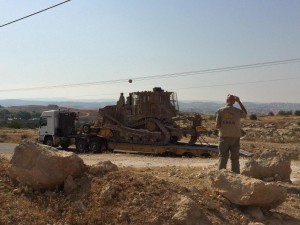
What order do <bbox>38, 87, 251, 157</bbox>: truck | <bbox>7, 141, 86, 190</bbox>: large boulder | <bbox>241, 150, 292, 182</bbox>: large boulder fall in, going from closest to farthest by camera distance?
<bbox>7, 141, 86, 190</bbox>: large boulder, <bbox>241, 150, 292, 182</bbox>: large boulder, <bbox>38, 87, 251, 157</bbox>: truck

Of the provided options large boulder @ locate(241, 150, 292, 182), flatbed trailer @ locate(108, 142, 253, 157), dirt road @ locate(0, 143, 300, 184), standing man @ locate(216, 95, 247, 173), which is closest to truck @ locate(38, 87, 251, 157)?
flatbed trailer @ locate(108, 142, 253, 157)

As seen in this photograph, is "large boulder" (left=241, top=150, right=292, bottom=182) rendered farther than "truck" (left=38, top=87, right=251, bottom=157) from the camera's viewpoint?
No

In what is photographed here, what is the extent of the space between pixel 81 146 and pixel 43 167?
18.0m

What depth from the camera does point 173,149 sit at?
23484mm

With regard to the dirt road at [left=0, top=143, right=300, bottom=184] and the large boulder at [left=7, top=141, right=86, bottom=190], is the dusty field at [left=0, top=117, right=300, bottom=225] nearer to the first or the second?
the large boulder at [left=7, top=141, right=86, bottom=190]

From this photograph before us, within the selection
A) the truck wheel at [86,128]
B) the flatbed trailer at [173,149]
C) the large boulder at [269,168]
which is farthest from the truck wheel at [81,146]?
the large boulder at [269,168]

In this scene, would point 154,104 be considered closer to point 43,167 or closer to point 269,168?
point 269,168

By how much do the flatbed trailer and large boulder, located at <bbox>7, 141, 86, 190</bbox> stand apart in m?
13.9

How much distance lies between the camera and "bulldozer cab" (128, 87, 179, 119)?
2517 cm

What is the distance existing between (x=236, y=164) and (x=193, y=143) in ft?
47.0

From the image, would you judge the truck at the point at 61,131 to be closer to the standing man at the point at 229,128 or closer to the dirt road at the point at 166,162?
the dirt road at the point at 166,162

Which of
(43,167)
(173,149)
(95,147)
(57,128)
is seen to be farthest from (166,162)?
(57,128)

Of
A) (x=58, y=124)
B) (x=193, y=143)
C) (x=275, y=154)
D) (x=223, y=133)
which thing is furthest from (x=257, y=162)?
(x=58, y=124)

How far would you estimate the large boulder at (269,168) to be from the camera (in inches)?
433
